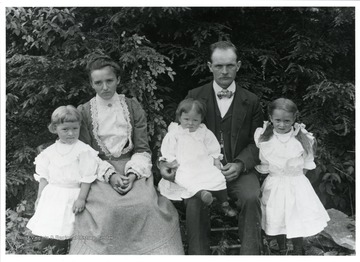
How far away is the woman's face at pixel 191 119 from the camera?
342 cm

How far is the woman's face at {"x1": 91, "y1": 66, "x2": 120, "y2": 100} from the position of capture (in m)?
3.46

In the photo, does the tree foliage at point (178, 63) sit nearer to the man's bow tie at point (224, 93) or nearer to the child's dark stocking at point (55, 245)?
the man's bow tie at point (224, 93)

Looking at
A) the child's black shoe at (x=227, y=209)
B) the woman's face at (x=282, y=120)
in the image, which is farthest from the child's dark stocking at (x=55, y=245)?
the woman's face at (x=282, y=120)

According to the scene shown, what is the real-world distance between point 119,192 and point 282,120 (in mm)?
1322

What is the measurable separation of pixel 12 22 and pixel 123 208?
1804 millimetres

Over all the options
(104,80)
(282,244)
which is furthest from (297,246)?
(104,80)

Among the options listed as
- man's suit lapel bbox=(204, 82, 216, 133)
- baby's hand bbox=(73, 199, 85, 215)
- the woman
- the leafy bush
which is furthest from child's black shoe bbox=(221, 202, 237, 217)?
the leafy bush

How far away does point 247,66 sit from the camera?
14.0 feet

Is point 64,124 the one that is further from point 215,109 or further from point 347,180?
point 347,180

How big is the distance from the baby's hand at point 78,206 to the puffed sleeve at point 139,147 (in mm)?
403

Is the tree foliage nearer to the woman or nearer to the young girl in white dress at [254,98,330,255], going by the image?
the woman

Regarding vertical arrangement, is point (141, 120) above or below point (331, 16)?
below

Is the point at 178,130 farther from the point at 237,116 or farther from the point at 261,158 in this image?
the point at 261,158
